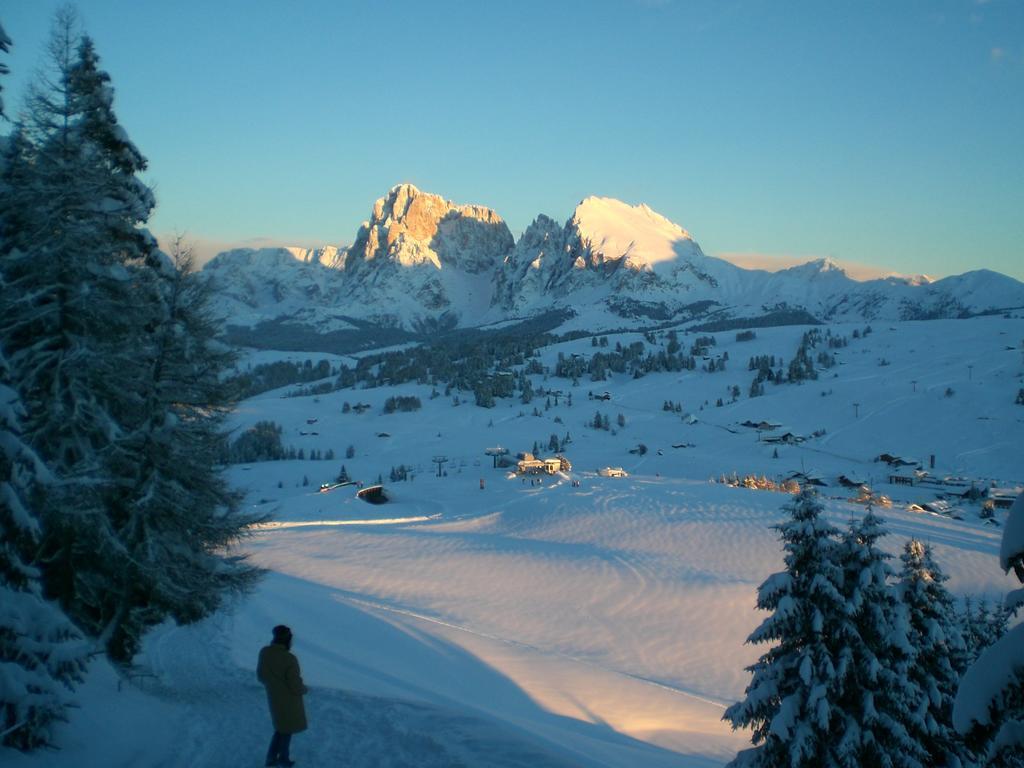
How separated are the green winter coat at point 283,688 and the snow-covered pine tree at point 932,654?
739 centimetres

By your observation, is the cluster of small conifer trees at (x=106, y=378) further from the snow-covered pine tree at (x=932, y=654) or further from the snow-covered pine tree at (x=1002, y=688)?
the snow-covered pine tree at (x=932, y=654)

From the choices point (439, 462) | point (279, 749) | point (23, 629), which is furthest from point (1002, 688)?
point (439, 462)

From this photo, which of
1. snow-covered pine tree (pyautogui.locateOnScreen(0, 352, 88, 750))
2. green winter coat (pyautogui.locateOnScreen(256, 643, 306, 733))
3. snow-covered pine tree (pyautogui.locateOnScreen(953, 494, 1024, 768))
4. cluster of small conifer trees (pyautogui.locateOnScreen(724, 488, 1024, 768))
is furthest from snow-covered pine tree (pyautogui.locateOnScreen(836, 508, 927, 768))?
snow-covered pine tree (pyautogui.locateOnScreen(0, 352, 88, 750))

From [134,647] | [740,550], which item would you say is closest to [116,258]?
[134,647]

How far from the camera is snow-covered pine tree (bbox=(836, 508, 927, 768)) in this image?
8.79 meters

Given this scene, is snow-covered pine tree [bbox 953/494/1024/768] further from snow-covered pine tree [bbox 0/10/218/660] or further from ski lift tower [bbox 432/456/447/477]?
ski lift tower [bbox 432/456/447/477]

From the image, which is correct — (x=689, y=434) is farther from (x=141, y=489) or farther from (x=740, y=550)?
(x=141, y=489)

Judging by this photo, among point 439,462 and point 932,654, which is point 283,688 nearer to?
point 932,654

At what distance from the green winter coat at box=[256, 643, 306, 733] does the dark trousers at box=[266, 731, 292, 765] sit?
0.08m

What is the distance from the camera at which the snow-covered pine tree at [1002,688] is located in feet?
11.9

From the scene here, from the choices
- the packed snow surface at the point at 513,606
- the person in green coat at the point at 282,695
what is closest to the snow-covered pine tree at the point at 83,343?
the packed snow surface at the point at 513,606

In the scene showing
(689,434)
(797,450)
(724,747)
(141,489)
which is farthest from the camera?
(689,434)

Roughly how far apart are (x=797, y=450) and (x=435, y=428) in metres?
46.8

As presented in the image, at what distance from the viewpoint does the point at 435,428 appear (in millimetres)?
100312
